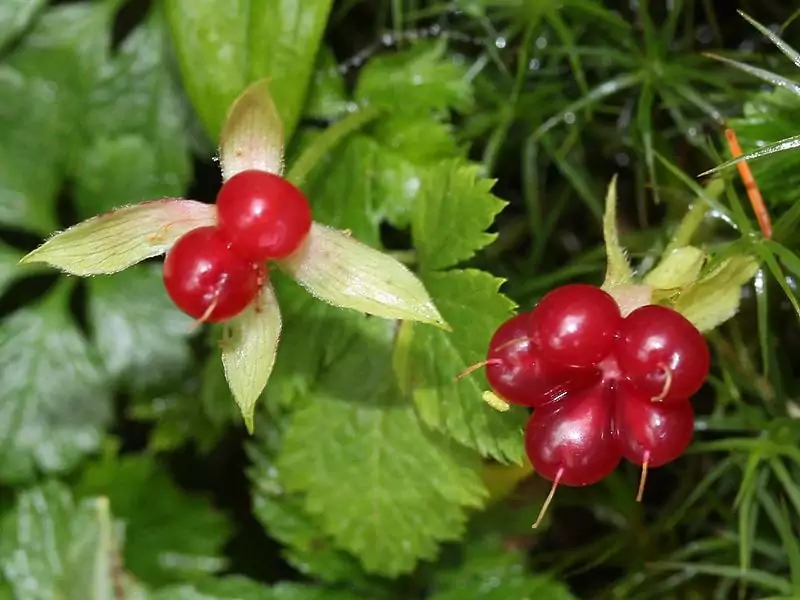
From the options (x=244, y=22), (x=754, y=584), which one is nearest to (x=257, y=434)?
(x=244, y=22)

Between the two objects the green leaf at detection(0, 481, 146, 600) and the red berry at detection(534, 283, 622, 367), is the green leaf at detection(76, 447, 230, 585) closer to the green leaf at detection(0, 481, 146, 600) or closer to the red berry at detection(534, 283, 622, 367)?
the green leaf at detection(0, 481, 146, 600)

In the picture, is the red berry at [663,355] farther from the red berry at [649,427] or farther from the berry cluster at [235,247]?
the berry cluster at [235,247]

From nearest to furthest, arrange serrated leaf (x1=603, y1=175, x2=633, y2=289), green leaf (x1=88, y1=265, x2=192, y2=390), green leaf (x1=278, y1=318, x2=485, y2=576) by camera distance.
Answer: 1. serrated leaf (x1=603, y1=175, x2=633, y2=289)
2. green leaf (x1=278, y1=318, x2=485, y2=576)
3. green leaf (x1=88, y1=265, x2=192, y2=390)

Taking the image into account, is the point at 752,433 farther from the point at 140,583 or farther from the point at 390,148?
the point at 140,583

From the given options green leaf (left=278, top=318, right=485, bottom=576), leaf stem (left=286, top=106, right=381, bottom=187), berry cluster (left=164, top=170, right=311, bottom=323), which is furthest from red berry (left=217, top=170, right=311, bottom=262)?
green leaf (left=278, top=318, right=485, bottom=576)

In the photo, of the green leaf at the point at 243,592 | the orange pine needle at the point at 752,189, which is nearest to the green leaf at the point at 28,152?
the green leaf at the point at 243,592

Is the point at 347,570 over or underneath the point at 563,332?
underneath
